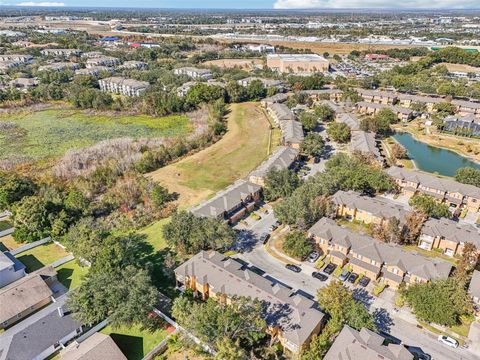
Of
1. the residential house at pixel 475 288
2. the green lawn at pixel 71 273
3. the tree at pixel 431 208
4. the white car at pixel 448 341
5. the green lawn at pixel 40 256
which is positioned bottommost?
the green lawn at pixel 40 256

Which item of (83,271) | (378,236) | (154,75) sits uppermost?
(154,75)

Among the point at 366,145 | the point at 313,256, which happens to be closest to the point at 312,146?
the point at 366,145

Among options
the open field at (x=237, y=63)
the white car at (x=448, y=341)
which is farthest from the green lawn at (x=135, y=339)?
the open field at (x=237, y=63)

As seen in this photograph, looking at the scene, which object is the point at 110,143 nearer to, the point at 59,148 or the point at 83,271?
the point at 59,148

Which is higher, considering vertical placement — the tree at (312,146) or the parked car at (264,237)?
the tree at (312,146)

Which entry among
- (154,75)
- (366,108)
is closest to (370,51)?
(366,108)

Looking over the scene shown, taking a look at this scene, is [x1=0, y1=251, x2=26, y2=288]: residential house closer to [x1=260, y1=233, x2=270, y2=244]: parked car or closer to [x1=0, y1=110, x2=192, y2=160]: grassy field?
[x1=260, y1=233, x2=270, y2=244]: parked car

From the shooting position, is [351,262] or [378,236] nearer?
[351,262]

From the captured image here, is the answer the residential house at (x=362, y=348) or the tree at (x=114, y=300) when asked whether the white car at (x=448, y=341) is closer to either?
the residential house at (x=362, y=348)
